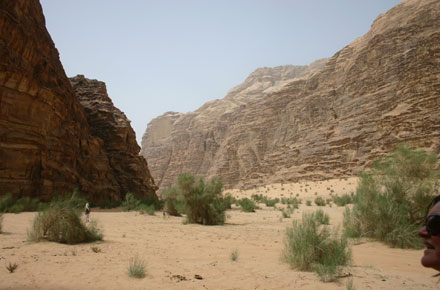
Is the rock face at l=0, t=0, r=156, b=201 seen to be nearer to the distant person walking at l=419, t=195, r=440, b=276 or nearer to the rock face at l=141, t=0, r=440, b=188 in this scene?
the distant person walking at l=419, t=195, r=440, b=276

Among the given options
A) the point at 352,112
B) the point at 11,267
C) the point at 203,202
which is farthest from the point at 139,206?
the point at 352,112

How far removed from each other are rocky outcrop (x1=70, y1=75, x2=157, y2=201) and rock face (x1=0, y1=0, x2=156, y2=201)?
366 centimetres

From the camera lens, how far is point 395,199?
24.6 feet

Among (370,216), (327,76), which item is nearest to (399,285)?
(370,216)

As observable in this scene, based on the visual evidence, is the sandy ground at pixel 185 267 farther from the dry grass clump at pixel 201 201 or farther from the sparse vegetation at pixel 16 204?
the sparse vegetation at pixel 16 204

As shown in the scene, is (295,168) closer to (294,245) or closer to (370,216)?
(370,216)

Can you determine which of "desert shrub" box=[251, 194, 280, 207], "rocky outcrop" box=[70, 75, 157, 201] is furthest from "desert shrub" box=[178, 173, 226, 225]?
"rocky outcrop" box=[70, 75, 157, 201]

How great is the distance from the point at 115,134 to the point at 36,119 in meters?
9.13

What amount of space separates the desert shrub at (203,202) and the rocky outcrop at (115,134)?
481 inches

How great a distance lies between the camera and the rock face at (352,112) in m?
33.6

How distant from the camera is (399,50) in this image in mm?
38906

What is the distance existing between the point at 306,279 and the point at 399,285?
4.10 feet

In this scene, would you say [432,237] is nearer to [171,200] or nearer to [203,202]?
[203,202]

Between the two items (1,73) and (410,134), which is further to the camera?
(410,134)
